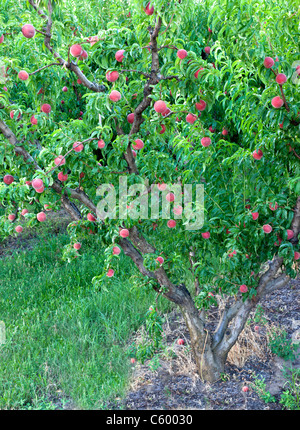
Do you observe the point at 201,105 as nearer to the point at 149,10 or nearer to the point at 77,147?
the point at 149,10

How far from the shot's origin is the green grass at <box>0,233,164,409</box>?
125 inches

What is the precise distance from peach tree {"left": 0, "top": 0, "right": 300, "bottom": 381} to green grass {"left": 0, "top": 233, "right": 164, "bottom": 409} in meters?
0.66

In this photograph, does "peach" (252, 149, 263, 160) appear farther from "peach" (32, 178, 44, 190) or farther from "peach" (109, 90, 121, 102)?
"peach" (32, 178, 44, 190)

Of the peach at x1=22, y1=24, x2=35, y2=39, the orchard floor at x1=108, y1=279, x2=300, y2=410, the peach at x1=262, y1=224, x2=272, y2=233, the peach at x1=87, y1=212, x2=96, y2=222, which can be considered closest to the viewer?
the peach at x1=22, y1=24, x2=35, y2=39

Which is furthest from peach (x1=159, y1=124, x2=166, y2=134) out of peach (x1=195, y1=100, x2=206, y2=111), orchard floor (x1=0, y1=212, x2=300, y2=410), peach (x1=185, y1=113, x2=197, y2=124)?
orchard floor (x1=0, y1=212, x2=300, y2=410)

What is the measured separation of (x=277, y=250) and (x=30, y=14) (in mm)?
1933

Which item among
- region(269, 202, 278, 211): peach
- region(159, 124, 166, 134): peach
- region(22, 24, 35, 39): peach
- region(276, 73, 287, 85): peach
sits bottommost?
region(269, 202, 278, 211): peach

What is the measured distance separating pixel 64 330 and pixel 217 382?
60.7 inches

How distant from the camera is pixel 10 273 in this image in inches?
209

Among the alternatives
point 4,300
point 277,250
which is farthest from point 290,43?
point 4,300

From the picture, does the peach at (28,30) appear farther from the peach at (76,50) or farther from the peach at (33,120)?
the peach at (33,120)

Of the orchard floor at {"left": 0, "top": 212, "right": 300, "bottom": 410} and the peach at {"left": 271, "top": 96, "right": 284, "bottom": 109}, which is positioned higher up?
the peach at {"left": 271, "top": 96, "right": 284, "bottom": 109}

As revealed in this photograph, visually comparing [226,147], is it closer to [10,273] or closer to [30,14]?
[30,14]

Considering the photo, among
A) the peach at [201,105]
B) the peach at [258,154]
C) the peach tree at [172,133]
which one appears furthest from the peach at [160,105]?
the peach at [258,154]
